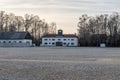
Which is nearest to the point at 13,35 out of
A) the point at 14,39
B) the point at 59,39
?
the point at 14,39

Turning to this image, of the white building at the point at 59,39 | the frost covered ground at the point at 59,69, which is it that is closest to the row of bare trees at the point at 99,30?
the white building at the point at 59,39

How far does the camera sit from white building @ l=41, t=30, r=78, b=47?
165375 millimetres

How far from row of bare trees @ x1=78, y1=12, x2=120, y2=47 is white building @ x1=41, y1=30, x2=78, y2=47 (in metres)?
7.64

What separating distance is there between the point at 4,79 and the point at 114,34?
134030mm

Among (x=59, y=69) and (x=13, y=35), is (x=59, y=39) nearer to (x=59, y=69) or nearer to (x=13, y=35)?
(x=13, y=35)

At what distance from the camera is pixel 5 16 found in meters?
166

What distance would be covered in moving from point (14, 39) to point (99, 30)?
40.8 metres

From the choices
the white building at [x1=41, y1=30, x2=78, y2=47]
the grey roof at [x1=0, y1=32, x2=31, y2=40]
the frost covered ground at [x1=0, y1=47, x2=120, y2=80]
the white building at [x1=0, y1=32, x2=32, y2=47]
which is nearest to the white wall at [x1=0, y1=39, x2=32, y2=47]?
the white building at [x1=0, y1=32, x2=32, y2=47]

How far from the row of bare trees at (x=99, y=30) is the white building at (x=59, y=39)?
7.64m

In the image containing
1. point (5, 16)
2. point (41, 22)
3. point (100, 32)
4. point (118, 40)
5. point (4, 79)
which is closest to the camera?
point (4, 79)

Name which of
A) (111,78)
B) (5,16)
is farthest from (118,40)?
(111,78)

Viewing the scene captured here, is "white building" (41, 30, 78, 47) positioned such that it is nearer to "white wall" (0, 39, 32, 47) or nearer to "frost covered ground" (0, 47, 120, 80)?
"white wall" (0, 39, 32, 47)

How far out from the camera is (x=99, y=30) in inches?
6107

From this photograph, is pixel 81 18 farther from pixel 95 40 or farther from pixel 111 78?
pixel 111 78
